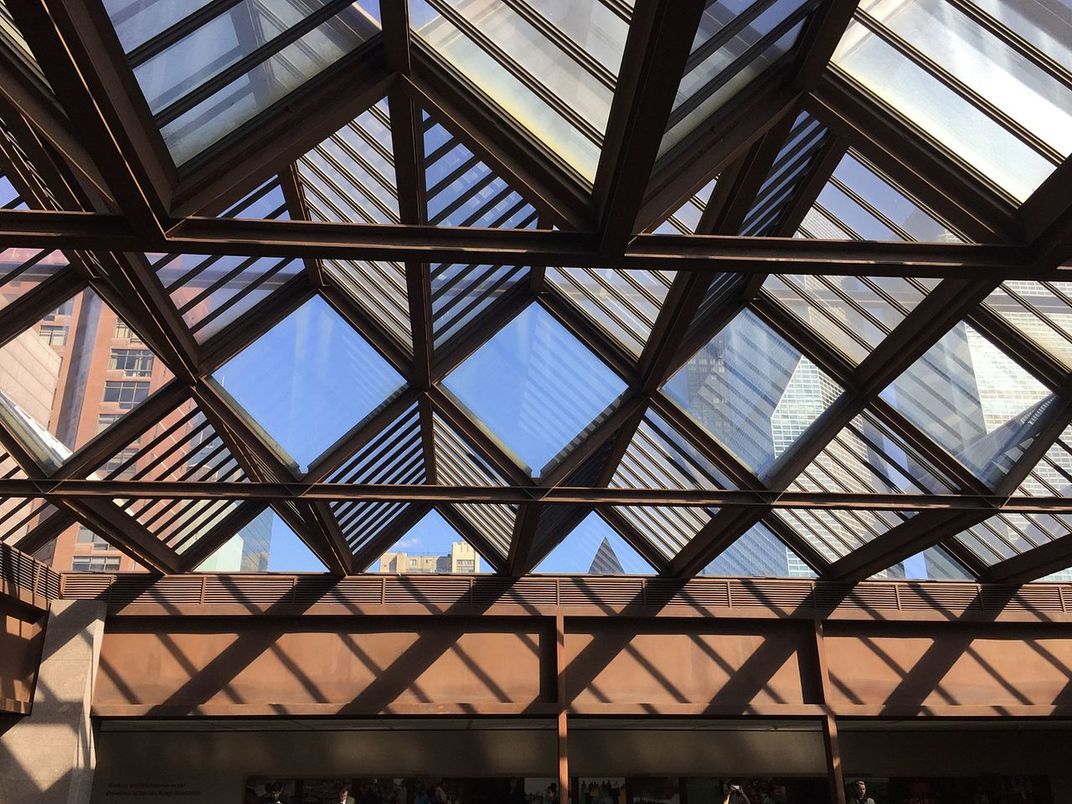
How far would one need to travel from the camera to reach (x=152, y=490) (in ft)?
40.1

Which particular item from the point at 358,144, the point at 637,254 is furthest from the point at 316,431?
the point at 637,254

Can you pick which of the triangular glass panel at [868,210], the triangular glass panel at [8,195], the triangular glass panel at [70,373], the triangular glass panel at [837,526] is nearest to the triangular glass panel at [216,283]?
the triangular glass panel at [70,373]

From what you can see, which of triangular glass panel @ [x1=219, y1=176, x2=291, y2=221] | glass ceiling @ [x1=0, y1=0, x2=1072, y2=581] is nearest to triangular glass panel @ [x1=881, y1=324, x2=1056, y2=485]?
glass ceiling @ [x1=0, y1=0, x2=1072, y2=581]

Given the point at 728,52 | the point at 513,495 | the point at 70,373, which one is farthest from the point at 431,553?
the point at 728,52

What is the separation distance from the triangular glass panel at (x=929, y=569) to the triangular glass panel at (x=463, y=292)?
950 cm

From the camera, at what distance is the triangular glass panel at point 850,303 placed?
989 centimetres

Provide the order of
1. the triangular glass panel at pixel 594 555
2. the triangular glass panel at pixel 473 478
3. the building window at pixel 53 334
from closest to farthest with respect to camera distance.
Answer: the building window at pixel 53 334 < the triangular glass panel at pixel 473 478 < the triangular glass panel at pixel 594 555

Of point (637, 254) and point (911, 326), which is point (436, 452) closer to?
point (911, 326)

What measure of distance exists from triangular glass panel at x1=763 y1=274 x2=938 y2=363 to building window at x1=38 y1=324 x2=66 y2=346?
8162mm

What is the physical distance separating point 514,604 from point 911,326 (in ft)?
30.3

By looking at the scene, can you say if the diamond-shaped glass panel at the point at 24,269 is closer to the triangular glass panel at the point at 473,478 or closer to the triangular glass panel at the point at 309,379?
the triangular glass panel at the point at 309,379

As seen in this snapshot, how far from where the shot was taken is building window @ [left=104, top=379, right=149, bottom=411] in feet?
36.4

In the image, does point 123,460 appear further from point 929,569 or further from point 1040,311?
point 929,569

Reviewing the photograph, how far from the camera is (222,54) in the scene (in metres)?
6.29
